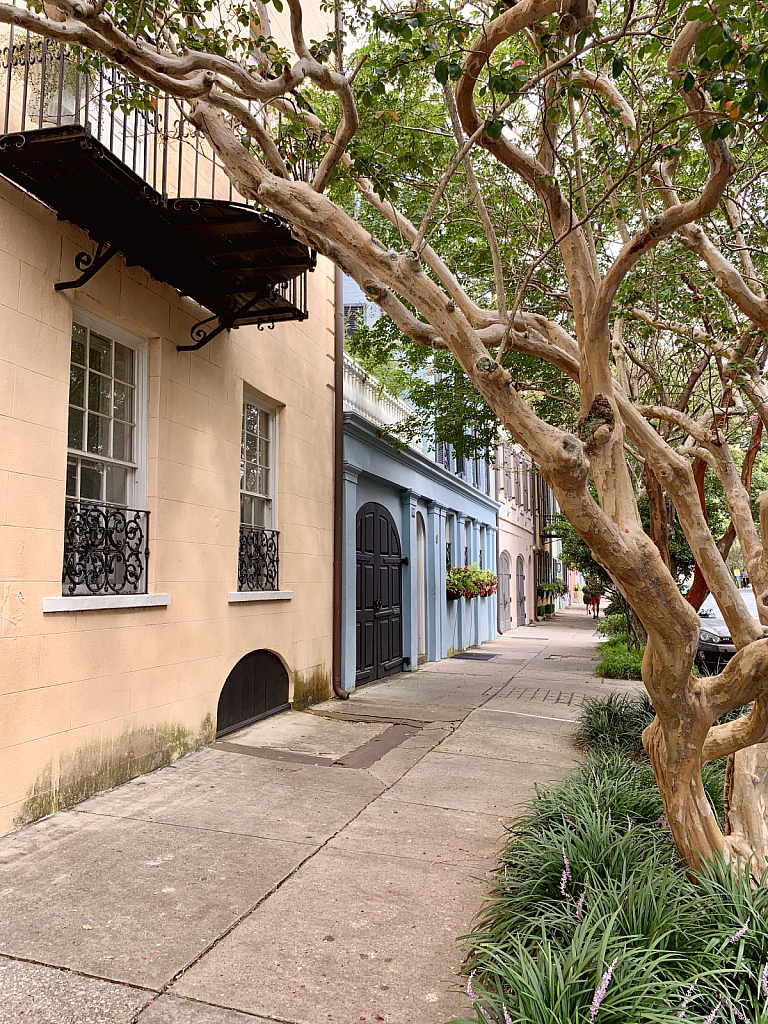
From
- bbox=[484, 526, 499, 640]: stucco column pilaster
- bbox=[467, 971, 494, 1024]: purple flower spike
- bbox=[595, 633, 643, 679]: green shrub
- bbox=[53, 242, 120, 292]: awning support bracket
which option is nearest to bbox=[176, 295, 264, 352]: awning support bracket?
bbox=[53, 242, 120, 292]: awning support bracket

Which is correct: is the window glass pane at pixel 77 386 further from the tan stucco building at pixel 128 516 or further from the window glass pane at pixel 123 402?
the window glass pane at pixel 123 402

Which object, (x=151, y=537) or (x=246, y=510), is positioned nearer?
(x=151, y=537)

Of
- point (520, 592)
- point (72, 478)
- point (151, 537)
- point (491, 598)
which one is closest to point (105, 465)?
point (72, 478)

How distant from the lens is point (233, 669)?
7.52 m

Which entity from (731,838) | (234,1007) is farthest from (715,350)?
(234,1007)

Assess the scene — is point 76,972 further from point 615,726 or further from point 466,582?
point 466,582

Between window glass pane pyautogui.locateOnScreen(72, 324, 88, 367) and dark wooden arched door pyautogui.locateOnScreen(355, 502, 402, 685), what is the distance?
6097 mm

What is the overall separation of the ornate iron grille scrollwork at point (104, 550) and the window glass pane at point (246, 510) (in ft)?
6.42

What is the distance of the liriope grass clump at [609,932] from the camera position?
2.48m

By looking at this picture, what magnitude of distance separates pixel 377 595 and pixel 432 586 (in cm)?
326

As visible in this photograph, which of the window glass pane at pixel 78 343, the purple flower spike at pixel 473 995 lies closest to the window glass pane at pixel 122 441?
the window glass pane at pixel 78 343

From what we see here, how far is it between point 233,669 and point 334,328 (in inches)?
207

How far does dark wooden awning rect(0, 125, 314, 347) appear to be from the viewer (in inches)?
183

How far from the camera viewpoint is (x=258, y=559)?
8234 mm
